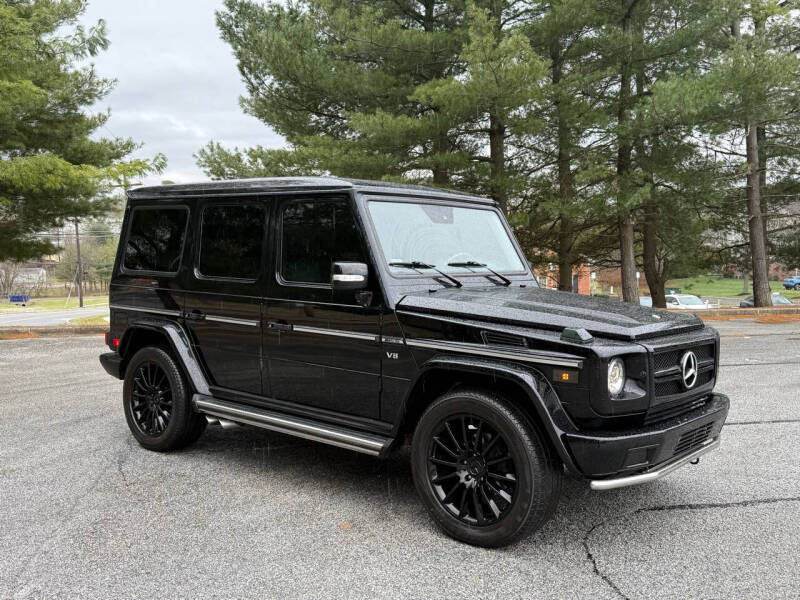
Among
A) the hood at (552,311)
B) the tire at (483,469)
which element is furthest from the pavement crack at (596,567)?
the hood at (552,311)

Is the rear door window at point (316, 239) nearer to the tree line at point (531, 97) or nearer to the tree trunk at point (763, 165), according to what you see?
the tree line at point (531, 97)

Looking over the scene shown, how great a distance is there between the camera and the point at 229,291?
4.69 metres

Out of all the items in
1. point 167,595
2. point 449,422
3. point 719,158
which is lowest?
point 167,595

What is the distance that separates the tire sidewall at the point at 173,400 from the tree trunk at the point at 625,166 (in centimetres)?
1454

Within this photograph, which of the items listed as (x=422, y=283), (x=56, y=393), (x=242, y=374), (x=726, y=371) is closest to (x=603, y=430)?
(x=422, y=283)

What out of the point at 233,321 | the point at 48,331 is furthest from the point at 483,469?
the point at 48,331

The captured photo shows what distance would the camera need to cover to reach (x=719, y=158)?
20.1 metres

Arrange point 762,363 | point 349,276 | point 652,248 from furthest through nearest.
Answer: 1. point 652,248
2. point 762,363
3. point 349,276

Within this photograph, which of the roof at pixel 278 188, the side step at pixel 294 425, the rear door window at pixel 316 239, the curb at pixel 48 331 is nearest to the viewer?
the side step at pixel 294 425

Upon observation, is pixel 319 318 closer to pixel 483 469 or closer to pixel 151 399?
pixel 483 469

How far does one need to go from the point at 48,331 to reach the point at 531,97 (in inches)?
474

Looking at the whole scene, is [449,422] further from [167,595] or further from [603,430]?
[167,595]

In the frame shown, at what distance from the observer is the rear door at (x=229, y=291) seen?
14.9 feet

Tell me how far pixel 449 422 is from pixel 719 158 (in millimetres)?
19823
